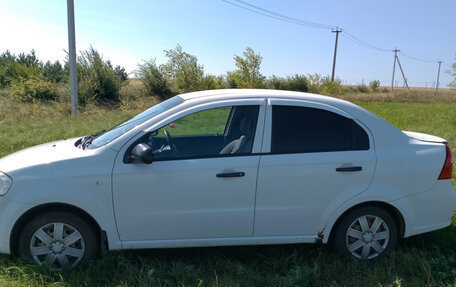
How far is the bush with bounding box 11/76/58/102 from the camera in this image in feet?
65.8

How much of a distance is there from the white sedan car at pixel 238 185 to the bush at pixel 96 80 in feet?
61.2

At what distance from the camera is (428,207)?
3248 millimetres

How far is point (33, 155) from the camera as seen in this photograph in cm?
316

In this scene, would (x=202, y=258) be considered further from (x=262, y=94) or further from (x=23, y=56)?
(x=23, y=56)

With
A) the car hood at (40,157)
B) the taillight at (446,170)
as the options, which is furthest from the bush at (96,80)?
the taillight at (446,170)

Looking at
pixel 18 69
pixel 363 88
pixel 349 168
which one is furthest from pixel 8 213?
pixel 363 88

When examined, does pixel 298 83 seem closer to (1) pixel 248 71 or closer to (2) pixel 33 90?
(1) pixel 248 71

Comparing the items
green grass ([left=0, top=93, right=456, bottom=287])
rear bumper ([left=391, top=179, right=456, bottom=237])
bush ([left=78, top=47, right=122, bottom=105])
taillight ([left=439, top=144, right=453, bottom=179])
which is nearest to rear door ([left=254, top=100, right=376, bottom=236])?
green grass ([left=0, top=93, right=456, bottom=287])

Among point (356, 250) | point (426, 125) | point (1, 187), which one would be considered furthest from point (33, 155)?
point (426, 125)

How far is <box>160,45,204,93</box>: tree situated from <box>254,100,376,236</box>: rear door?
970 inches

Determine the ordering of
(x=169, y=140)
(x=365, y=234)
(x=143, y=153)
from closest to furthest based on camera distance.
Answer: (x=143, y=153), (x=365, y=234), (x=169, y=140)

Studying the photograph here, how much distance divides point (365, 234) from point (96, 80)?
70.6 feet

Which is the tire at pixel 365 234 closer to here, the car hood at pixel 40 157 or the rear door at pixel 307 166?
the rear door at pixel 307 166

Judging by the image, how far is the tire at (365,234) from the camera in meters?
3.20
